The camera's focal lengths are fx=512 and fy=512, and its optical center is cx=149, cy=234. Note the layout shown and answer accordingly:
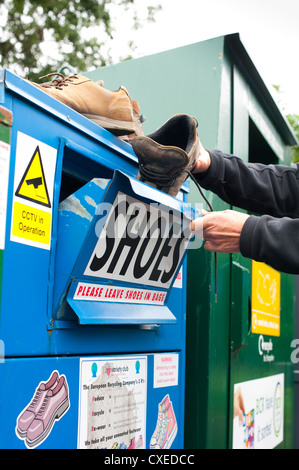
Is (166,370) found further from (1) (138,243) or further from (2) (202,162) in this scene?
(2) (202,162)

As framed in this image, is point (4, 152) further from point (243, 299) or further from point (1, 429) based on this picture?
point (243, 299)

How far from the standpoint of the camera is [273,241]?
1.62m

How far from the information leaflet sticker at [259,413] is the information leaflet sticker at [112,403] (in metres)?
1.00

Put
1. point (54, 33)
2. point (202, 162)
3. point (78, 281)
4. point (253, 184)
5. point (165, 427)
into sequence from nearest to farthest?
point (78, 281) < point (165, 427) < point (202, 162) < point (253, 184) < point (54, 33)

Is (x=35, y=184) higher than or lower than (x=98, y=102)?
lower

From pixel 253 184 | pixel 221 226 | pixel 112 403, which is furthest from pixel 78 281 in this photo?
pixel 253 184

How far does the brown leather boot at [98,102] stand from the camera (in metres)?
1.54

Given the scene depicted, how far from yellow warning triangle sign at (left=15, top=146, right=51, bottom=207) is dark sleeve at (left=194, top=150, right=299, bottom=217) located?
843mm

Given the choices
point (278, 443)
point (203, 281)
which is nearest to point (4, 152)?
point (203, 281)

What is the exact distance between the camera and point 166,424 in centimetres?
182

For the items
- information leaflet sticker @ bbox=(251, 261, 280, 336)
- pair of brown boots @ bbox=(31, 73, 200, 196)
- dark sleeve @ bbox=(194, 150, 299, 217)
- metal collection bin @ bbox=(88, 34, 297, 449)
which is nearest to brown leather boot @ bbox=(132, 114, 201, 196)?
pair of brown boots @ bbox=(31, 73, 200, 196)

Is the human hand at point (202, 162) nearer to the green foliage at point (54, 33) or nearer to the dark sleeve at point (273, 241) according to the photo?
the dark sleeve at point (273, 241)

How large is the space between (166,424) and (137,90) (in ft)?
5.55

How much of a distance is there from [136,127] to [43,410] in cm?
93
